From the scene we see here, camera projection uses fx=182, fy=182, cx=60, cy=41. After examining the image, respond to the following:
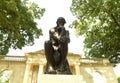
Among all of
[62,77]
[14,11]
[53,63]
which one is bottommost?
[62,77]

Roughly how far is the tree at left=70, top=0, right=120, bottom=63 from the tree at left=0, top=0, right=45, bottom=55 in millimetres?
5077

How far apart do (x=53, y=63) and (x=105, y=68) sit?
20.8 metres

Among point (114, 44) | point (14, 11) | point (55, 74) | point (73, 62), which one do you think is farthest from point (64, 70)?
point (73, 62)

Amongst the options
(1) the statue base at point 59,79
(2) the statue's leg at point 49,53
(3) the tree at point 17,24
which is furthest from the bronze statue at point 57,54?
(3) the tree at point 17,24

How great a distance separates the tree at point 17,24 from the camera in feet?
61.8

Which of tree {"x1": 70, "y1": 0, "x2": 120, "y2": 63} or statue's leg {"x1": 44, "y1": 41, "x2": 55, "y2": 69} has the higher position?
tree {"x1": 70, "y1": 0, "x2": 120, "y2": 63}

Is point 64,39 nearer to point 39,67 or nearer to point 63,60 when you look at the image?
point 63,60

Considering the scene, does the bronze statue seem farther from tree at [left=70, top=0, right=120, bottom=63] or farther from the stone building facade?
the stone building facade

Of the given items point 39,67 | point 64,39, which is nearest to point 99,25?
point 39,67

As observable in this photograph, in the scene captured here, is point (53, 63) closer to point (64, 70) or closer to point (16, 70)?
point (64, 70)

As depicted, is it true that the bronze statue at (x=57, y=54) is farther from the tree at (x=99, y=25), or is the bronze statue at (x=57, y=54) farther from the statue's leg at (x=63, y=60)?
the tree at (x=99, y=25)

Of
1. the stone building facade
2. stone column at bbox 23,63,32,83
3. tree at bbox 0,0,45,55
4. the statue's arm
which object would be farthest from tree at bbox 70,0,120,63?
the statue's arm

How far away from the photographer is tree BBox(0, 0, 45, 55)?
A: 18844 millimetres

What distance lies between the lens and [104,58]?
80.5 ft
